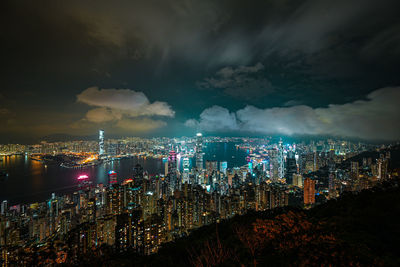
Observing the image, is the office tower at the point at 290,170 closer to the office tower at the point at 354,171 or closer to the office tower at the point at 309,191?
the office tower at the point at 354,171

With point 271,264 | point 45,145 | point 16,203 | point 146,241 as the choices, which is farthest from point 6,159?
point 271,264

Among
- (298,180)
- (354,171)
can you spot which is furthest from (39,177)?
(354,171)

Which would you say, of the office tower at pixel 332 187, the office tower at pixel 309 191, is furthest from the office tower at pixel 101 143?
the office tower at pixel 332 187

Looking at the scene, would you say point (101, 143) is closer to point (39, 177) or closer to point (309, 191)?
point (39, 177)

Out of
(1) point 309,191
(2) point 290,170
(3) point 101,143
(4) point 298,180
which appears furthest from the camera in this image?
(3) point 101,143

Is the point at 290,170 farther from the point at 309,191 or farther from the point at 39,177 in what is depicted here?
the point at 39,177

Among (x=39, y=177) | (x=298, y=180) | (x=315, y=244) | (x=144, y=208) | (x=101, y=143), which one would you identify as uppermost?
(x=315, y=244)

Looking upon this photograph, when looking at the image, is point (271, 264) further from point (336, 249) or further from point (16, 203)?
point (16, 203)

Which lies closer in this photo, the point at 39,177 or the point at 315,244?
the point at 315,244

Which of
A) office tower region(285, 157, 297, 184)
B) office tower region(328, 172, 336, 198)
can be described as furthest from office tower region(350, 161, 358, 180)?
office tower region(285, 157, 297, 184)

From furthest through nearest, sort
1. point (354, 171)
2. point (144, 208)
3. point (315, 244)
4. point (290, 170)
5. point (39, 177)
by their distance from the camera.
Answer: point (290, 170), point (39, 177), point (354, 171), point (144, 208), point (315, 244)

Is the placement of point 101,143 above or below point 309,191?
above
